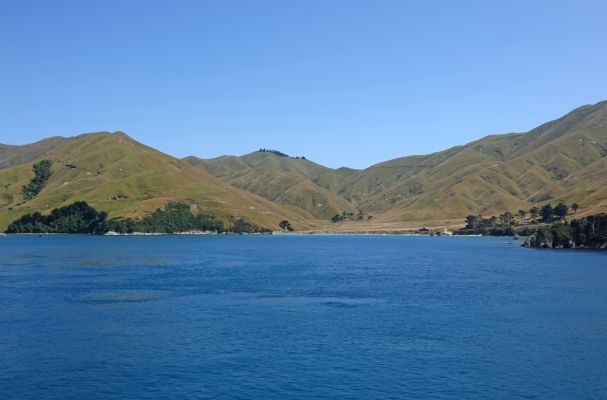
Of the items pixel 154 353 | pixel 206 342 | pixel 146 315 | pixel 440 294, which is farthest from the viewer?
pixel 440 294

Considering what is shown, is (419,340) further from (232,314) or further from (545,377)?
(232,314)

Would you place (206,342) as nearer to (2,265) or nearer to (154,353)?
(154,353)

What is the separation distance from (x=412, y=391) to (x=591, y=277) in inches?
4016

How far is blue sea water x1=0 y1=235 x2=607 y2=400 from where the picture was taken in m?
56.4

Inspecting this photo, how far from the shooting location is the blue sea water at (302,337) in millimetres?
56375

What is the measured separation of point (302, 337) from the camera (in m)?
75.5

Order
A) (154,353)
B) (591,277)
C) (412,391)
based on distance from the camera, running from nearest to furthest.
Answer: (412,391) → (154,353) → (591,277)

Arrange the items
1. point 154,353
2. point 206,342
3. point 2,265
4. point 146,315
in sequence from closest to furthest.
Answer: point 154,353
point 206,342
point 146,315
point 2,265

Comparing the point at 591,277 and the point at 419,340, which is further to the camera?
the point at 591,277

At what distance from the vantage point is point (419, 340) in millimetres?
74000

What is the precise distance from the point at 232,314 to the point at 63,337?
2541 cm

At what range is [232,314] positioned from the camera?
3597 inches

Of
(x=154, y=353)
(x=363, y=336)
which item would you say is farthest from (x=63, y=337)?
(x=363, y=336)

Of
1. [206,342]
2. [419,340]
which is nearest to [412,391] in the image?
[419,340]
